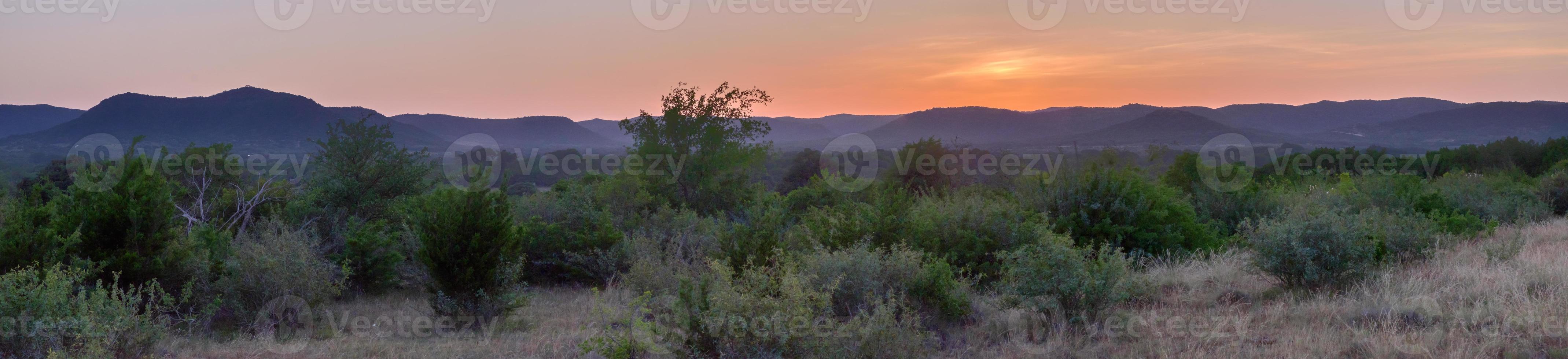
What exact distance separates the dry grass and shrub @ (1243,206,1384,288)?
20 centimetres

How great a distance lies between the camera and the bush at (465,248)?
789 centimetres

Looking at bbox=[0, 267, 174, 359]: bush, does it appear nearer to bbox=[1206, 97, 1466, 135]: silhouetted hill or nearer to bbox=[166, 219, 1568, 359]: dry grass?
bbox=[166, 219, 1568, 359]: dry grass

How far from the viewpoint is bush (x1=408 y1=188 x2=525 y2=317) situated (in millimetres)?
7891

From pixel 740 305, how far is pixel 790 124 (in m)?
128

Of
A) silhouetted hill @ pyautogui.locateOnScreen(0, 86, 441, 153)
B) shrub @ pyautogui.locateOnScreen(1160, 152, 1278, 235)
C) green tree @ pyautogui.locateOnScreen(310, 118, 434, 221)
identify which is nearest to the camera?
green tree @ pyautogui.locateOnScreen(310, 118, 434, 221)

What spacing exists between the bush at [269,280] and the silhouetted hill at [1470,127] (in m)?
101

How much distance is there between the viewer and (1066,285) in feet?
20.4

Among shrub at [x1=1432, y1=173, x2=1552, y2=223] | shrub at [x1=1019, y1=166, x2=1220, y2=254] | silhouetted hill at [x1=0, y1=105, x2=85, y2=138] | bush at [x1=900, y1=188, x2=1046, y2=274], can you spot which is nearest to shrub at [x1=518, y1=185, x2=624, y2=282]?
bush at [x1=900, y1=188, x2=1046, y2=274]

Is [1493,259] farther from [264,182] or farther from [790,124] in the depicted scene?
[790,124]

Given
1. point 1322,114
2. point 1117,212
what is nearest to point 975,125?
point 1322,114

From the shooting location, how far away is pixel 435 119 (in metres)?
123

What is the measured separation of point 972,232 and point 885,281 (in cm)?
272

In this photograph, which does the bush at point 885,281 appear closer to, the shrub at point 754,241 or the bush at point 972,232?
the shrub at point 754,241

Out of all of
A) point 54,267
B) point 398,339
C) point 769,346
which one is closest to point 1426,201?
point 769,346
